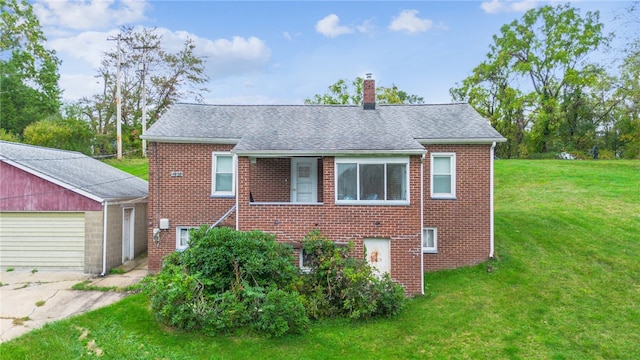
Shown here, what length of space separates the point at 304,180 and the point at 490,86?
100 ft

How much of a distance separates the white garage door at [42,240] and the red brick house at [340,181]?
272 centimetres

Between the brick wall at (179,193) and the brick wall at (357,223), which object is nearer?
the brick wall at (357,223)

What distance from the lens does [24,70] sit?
35031mm

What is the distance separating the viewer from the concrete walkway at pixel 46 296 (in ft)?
29.9

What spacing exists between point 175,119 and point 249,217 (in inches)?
197

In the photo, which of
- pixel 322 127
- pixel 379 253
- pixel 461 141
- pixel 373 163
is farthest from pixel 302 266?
pixel 461 141

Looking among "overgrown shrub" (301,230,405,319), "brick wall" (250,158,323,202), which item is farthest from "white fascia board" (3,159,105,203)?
"overgrown shrub" (301,230,405,319)

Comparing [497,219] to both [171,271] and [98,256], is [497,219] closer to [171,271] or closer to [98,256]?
[171,271]

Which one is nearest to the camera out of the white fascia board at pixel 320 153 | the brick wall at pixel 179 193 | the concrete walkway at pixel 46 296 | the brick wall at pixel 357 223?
the concrete walkway at pixel 46 296

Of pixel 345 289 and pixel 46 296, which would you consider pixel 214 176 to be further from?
pixel 345 289

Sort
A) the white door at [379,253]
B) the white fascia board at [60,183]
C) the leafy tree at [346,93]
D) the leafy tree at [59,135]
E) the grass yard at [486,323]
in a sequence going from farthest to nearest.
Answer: the leafy tree at [346,93]
the leafy tree at [59,135]
the white fascia board at [60,183]
the white door at [379,253]
the grass yard at [486,323]

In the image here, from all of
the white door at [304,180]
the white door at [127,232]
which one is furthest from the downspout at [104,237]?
the white door at [304,180]

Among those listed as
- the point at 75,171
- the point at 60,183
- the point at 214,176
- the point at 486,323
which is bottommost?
the point at 486,323

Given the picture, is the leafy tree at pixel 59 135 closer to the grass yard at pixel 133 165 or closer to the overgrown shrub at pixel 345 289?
the grass yard at pixel 133 165
